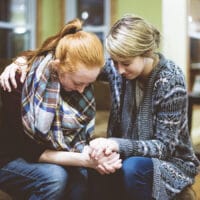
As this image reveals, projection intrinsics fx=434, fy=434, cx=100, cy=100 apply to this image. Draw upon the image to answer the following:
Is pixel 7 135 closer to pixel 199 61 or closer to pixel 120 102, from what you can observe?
pixel 120 102

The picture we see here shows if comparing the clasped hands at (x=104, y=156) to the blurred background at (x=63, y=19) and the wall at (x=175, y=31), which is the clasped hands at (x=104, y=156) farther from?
the blurred background at (x=63, y=19)

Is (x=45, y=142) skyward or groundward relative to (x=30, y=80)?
groundward

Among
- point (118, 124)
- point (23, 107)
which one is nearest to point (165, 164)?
point (118, 124)

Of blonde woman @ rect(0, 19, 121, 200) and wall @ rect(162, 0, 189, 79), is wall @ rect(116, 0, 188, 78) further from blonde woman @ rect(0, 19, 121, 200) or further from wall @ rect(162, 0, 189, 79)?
blonde woman @ rect(0, 19, 121, 200)

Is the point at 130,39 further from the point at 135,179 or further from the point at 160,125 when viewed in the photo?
the point at 135,179

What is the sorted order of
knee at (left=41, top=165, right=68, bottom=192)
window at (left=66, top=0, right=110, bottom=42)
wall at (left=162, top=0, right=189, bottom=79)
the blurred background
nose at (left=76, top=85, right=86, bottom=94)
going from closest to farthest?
1. knee at (left=41, top=165, right=68, bottom=192)
2. nose at (left=76, top=85, right=86, bottom=94)
3. wall at (left=162, top=0, right=189, bottom=79)
4. the blurred background
5. window at (left=66, top=0, right=110, bottom=42)

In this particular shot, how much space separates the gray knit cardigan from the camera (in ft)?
4.77

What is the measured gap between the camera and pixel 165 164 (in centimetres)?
149

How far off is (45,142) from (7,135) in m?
0.13

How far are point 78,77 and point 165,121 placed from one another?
33 cm

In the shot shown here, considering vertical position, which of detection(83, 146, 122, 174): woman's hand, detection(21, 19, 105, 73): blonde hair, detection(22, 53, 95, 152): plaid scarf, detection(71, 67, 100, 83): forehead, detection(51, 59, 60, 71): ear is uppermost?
detection(21, 19, 105, 73): blonde hair

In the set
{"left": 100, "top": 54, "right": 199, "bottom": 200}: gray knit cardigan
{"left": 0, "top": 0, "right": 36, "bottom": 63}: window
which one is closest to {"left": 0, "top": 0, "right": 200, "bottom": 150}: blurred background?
{"left": 0, "top": 0, "right": 36, "bottom": 63}: window

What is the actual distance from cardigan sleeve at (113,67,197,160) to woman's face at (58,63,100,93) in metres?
0.22

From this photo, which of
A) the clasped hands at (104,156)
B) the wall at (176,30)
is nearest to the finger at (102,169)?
the clasped hands at (104,156)
